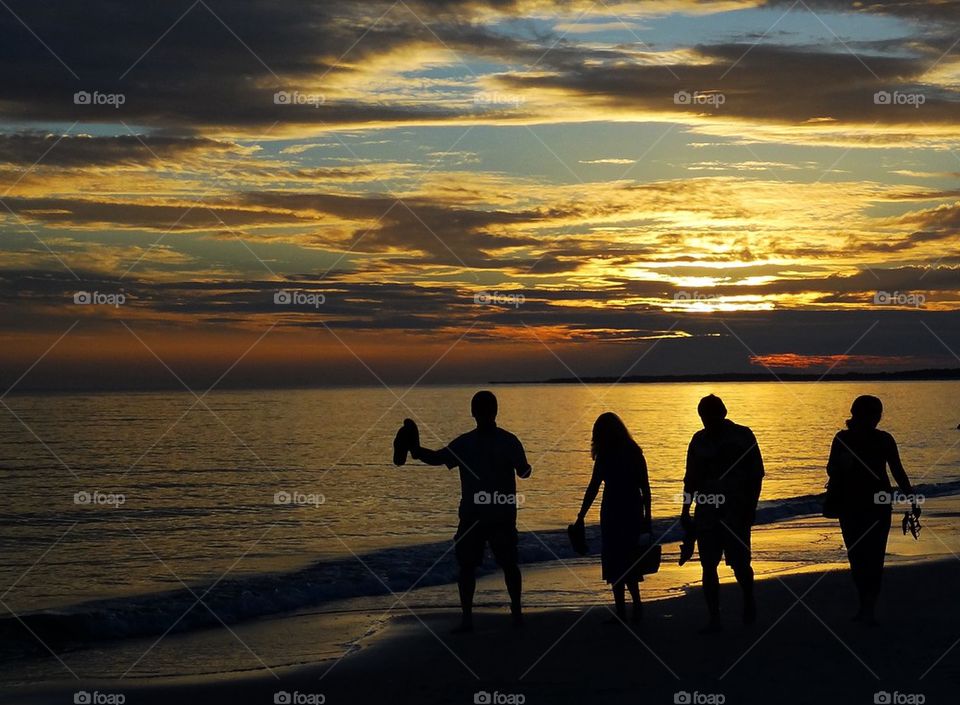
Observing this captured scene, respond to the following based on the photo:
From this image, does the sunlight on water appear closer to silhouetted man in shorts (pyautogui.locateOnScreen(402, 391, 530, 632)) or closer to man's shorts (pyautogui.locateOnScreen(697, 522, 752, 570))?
silhouetted man in shorts (pyautogui.locateOnScreen(402, 391, 530, 632))

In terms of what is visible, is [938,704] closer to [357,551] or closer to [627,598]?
[627,598]

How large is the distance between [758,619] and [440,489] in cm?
2236

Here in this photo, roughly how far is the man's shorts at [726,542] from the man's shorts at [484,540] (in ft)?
5.57

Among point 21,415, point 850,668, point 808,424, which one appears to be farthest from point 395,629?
point 21,415

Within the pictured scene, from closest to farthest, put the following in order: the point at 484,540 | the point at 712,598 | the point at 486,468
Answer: the point at 712,598
the point at 486,468
the point at 484,540

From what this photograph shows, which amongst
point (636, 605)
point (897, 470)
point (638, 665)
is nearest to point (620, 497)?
point (636, 605)

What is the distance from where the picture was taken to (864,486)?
919 cm

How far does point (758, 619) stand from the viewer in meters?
10.1

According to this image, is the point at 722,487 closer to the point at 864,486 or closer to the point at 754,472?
the point at 754,472

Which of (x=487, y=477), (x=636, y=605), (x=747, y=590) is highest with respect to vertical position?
(x=487, y=477)

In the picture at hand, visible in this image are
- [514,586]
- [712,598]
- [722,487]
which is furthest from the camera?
[514,586]

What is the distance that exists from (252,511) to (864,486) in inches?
791

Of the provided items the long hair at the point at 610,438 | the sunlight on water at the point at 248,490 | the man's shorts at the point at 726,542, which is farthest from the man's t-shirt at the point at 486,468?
the sunlight on water at the point at 248,490

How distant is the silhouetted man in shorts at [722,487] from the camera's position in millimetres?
9117
